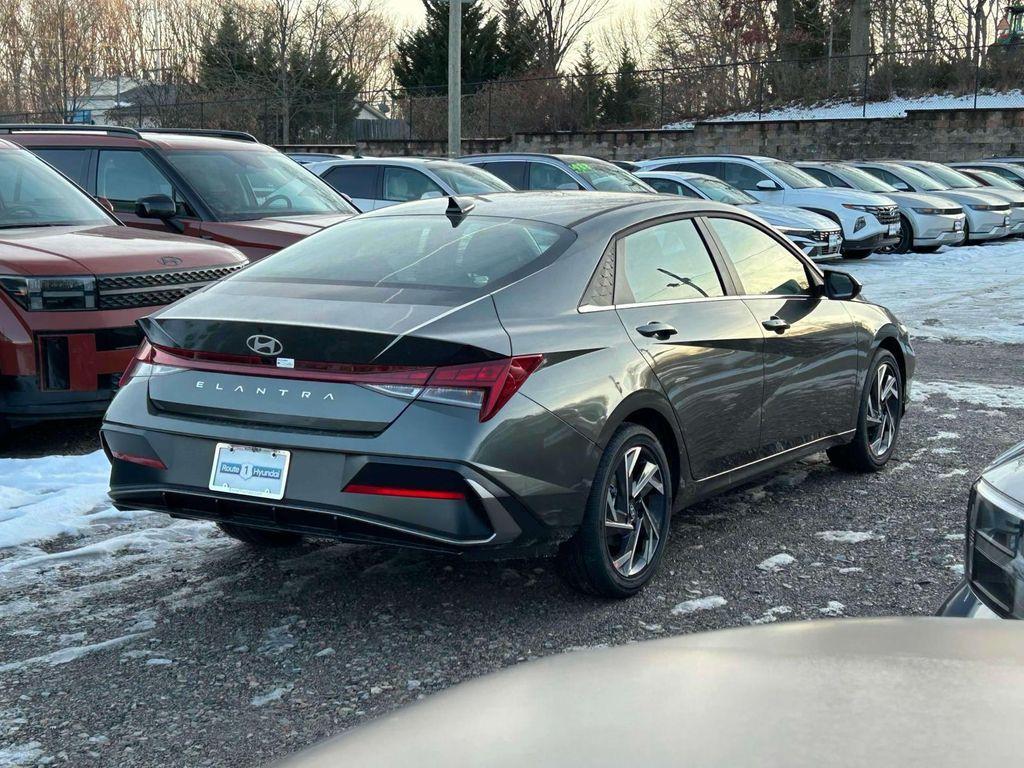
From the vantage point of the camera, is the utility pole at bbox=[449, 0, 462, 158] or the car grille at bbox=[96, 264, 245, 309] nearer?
the car grille at bbox=[96, 264, 245, 309]

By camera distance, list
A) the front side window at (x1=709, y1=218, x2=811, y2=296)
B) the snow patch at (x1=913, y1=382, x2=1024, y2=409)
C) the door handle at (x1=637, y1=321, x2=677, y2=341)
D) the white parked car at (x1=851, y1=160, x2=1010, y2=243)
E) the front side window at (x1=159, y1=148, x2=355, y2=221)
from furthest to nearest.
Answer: the white parked car at (x1=851, y1=160, x2=1010, y2=243) → the front side window at (x1=159, y1=148, x2=355, y2=221) → the snow patch at (x1=913, y1=382, x2=1024, y2=409) → the front side window at (x1=709, y1=218, x2=811, y2=296) → the door handle at (x1=637, y1=321, x2=677, y2=341)

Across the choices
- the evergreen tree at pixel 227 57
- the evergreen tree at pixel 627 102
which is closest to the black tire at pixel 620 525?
the evergreen tree at pixel 627 102

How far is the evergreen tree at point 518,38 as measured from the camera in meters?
51.3

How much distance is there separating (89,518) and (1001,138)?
111 feet

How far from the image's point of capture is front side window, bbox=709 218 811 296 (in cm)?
579

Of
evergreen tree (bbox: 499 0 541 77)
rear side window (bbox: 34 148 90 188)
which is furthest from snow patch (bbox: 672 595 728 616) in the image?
evergreen tree (bbox: 499 0 541 77)

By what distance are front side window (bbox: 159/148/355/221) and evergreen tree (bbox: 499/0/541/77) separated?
4145 cm

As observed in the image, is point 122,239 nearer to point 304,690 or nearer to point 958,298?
point 304,690

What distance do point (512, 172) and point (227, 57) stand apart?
34196 millimetres

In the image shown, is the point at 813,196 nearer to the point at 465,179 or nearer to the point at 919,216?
the point at 919,216

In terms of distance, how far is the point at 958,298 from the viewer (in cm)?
1548

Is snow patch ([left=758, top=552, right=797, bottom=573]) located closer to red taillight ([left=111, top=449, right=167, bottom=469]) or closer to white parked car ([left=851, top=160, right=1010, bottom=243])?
red taillight ([left=111, top=449, right=167, bottom=469])

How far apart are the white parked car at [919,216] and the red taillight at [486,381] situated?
19.1 meters

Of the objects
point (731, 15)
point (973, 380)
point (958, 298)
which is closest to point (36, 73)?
point (731, 15)
